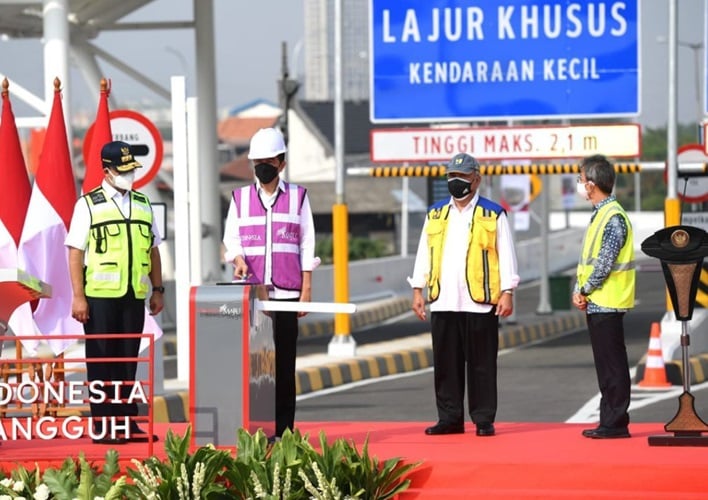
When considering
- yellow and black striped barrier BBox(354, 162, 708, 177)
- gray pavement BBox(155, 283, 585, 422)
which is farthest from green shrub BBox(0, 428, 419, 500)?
yellow and black striped barrier BBox(354, 162, 708, 177)

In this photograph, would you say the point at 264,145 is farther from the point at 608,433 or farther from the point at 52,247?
the point at 608,433

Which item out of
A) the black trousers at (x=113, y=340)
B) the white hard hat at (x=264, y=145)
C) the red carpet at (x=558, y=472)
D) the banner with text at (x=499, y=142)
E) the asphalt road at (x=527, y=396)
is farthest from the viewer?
the banner with text at (x=499, y=142)

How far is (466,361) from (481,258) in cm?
61

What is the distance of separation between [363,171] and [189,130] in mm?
7007

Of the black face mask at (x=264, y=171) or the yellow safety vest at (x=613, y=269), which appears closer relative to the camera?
the black face mask at (x=264, y=171)

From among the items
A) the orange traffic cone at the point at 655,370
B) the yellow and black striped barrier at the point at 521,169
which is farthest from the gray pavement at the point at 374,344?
the orange traffic cone at the point at 655,370

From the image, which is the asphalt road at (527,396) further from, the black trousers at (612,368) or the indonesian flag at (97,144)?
the black trousers at (612,368)

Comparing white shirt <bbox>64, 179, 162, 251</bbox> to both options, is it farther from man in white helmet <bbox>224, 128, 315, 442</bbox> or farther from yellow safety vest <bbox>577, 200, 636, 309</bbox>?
yellow safety vest <bbox>577, 200, 636, 309</bbox>

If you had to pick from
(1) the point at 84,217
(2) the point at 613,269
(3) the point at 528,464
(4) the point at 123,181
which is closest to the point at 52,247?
(1) the point at 84,217

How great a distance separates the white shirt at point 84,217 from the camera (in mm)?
9977

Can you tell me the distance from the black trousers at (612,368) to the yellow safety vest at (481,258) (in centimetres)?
60

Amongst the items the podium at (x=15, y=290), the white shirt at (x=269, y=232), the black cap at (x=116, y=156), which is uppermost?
the black cap at (x=116, y=156)

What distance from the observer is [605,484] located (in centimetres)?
893

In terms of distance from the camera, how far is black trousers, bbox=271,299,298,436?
10102 millimetres
